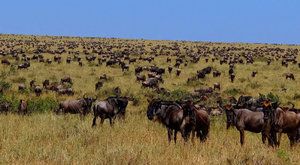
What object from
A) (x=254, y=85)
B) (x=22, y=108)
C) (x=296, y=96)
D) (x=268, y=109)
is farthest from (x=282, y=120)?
(x=254, y=85)

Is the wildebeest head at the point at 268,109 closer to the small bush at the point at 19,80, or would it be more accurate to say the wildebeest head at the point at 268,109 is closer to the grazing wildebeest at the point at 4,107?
the grazing wildebeest at the point at 4,107

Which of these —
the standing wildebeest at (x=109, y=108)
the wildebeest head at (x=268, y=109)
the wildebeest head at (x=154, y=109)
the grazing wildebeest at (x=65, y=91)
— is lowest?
the grazing wildebeest at (x=65, y=91)

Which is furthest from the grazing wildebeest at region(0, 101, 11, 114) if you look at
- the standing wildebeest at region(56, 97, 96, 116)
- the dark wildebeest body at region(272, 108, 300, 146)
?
the dark wildebeest body at region(272, 108, 300, 146)

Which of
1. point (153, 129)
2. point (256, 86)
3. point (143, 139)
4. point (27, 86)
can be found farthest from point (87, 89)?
point (143, 139)

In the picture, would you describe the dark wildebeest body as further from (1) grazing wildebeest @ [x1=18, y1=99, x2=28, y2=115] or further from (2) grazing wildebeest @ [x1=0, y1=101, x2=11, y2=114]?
(2) grazing wildebeest @ [x1=0, y1=101, x2=11, y2=114]

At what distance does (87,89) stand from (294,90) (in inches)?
520

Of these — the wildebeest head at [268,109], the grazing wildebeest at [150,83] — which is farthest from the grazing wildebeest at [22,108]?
the grazing wildebeest at [150,83]

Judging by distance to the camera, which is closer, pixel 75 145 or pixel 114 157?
pixel 114 157

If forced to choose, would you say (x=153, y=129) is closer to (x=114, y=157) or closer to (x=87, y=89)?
(x=114, y=157)

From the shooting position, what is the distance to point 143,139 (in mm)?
12641

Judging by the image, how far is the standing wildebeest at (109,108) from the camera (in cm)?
1656

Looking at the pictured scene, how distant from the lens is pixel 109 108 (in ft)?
54.7

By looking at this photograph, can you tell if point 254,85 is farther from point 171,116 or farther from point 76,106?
point 171,116

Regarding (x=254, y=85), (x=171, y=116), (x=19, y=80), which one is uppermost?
(x=171, y=116)
